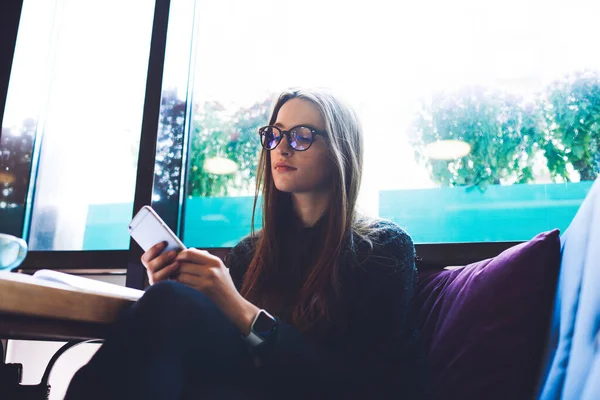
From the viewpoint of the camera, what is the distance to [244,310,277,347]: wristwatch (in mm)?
918

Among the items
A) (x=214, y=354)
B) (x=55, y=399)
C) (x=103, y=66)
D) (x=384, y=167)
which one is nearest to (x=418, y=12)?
(x=384, y=167)

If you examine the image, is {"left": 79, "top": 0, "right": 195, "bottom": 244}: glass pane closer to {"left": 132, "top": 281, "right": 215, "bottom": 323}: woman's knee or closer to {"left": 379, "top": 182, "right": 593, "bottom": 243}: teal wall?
{"left": 379, "top": 182, "right": 593, "bottom": 243}: teal wall

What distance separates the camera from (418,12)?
2029mm

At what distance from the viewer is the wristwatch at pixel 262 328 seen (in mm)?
918

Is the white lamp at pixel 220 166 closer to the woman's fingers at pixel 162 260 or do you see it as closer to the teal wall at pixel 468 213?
the teal wall at pixel 468 213

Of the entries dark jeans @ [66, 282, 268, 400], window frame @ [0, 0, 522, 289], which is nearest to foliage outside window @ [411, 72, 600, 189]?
window frame @ [0, 0, 522, 289]

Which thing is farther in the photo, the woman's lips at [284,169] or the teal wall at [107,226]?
the teal wall at [107,226]

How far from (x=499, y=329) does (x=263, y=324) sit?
44cm

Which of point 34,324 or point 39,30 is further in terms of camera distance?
point 39,30

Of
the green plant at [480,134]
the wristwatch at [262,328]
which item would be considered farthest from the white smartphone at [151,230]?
the green plant at [480,134]

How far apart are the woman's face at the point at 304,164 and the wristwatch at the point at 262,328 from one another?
1.66 ft

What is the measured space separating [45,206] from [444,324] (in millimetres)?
1960

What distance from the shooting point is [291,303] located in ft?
4.20

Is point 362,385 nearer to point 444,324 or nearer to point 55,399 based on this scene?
point 444,324
